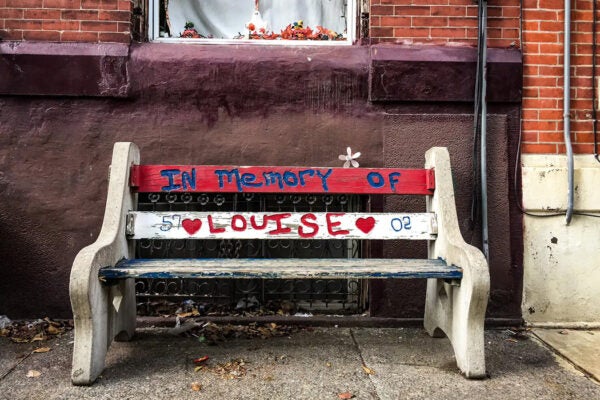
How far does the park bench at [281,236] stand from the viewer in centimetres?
246

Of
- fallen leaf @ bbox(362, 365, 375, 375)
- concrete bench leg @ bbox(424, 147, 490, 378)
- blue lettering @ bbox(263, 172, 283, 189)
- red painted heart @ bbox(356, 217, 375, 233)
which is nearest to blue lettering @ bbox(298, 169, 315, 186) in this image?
blue lettering @ bbox(263, 172, 283, 189)

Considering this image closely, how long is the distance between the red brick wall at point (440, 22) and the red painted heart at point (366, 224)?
55.6 inches

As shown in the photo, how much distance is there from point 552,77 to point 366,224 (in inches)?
72.5

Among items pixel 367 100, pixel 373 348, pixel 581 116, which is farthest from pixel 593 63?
pixel 373 348

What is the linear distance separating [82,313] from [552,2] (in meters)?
3.65

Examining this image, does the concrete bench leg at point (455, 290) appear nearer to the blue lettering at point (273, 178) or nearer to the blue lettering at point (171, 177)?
the blue lettering at point (273, 178)

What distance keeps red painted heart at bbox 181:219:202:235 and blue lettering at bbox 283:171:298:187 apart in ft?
1.86

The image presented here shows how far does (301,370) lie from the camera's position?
2.62 metres

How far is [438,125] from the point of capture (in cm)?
351

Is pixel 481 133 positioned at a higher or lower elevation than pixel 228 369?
higher

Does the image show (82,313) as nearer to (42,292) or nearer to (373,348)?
(42,292)

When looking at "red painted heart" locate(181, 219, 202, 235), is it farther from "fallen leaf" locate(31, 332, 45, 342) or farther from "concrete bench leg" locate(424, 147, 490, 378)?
"concrete bench leg" locate(424, 147, 490, 378)

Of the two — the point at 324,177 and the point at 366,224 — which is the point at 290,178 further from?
the point at 366,224

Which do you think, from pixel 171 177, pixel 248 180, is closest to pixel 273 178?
pixel 248 180
